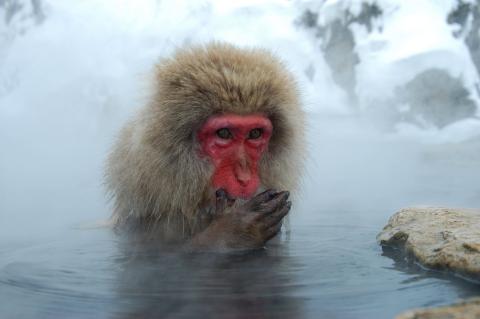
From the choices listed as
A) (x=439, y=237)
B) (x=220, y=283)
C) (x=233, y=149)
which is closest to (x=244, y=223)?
(x=233, y=149)

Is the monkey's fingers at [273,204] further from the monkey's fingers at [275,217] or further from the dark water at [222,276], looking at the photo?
the dark water at [222,276]

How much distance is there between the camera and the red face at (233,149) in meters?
2.93

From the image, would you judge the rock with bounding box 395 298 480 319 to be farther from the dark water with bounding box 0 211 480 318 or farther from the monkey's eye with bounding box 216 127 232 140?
the monkey's eye with bounding box 216 127 232 140

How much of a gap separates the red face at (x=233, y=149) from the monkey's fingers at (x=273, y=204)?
0.33ft

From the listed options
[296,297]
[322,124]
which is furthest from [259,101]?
[322,124]

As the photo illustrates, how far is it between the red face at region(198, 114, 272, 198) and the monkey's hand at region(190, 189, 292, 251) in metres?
0.06

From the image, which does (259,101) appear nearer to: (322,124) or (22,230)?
(22,230)

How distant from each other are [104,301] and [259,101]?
1263 mm

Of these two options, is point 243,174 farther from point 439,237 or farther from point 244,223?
point 439,237

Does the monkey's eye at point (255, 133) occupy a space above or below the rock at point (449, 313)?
above

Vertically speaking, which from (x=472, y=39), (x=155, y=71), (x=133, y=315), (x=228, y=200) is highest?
(x=472, y=39)

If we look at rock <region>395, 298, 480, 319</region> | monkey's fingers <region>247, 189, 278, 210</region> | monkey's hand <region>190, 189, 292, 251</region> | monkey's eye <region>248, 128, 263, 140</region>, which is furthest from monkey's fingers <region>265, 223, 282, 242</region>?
rock <region>395, 298, 480, 319</region>

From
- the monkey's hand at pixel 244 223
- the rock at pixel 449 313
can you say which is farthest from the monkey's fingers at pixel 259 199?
the rock at pixel 449 313

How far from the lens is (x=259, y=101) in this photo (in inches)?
118
